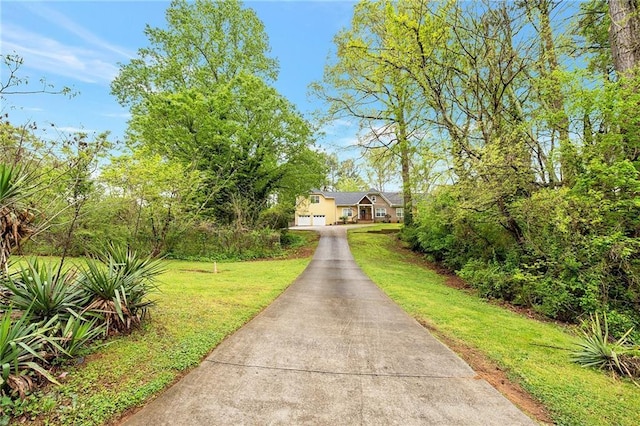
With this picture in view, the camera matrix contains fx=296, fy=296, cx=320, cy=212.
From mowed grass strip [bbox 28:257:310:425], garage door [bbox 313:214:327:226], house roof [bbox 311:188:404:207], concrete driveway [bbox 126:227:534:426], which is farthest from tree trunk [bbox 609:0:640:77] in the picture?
garage door [bbox 313:214:327:226]

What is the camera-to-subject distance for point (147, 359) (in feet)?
12.1

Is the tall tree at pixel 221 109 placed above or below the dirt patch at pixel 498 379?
above

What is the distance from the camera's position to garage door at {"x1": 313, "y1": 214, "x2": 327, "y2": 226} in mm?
37969

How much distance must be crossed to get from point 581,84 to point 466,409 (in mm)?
8196

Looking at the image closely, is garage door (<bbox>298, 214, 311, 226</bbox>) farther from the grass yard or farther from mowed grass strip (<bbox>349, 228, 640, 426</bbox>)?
the grass yard

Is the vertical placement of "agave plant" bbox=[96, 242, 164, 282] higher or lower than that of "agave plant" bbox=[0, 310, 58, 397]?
higher

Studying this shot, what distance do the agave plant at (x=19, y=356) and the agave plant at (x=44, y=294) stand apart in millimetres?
527

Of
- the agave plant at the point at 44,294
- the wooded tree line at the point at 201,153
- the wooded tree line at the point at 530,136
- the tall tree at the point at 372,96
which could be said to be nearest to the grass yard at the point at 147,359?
the agave plant at the point at 44,294

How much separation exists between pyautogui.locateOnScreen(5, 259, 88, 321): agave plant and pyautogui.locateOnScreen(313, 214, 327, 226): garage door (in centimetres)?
3394

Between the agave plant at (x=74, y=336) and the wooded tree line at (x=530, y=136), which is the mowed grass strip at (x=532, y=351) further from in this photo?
the agave plant at (x=74, y=336)

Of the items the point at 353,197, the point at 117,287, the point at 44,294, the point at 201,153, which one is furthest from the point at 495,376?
the point at 353,197

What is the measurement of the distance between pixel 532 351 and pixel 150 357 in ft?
18.7

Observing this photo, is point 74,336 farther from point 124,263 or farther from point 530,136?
point 530,136

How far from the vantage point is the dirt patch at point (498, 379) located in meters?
3.12
